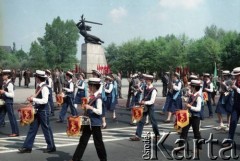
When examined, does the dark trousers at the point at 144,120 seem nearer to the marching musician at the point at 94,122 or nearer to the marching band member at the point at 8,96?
the marching musician at the point at 94,122

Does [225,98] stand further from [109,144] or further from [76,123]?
[76,123]

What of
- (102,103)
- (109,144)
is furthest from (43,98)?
(109,144)

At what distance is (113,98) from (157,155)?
19.9 ft

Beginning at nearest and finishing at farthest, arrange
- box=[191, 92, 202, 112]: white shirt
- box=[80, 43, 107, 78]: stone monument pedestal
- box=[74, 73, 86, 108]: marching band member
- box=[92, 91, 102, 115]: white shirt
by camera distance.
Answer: box=[92, 91, 102, 115]: white shirt → box=[191, 92, 202, 112]: white shirt → box=[74, 73, 86, 108]: marching band member → box=[80, 43, 107, 78]: stone monument pedestal

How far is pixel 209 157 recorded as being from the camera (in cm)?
808

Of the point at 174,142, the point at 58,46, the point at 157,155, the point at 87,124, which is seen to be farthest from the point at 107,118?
the point at 58,46

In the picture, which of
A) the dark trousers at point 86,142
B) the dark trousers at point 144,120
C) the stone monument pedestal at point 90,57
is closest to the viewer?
the dark trousers at point 86,142

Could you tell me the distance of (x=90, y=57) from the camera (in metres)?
36.3

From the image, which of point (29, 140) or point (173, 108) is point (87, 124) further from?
point (173, 108)

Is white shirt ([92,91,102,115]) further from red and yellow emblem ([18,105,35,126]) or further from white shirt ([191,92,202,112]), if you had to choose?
white shirt ([191,92,202,112])

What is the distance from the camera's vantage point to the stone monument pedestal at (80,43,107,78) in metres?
36.0

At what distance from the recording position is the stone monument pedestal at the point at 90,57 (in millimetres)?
36031

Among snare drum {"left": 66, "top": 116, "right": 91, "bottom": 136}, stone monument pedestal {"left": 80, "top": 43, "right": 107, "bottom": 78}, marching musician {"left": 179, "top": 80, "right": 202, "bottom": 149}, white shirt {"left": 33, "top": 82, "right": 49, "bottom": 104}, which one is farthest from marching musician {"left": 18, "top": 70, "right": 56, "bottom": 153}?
stone monument pedestal {"left": 80, "top": 43, "right": 107, "bottom": 78}

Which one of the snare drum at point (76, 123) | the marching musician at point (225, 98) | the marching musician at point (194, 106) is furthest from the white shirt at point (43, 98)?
the marching musician at point (225, 98)
